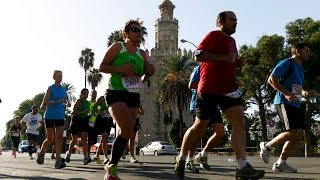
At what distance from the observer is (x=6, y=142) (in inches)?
5679

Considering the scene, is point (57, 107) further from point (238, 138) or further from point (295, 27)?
point (295, 27)

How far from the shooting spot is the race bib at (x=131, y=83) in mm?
5445

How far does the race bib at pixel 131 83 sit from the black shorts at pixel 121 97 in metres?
0.06

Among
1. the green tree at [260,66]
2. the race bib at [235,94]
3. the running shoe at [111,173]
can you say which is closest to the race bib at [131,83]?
Result: the running shoe at [111,173]

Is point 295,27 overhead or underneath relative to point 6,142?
overhead

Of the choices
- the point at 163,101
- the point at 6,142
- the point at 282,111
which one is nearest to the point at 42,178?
the point at 282,111

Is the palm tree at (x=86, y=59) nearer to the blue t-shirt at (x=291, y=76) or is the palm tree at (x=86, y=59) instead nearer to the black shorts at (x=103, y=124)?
the black shorts at (x=103, y=124)

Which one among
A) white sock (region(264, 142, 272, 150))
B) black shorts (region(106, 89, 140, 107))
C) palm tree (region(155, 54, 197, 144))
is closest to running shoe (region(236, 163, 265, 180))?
black shorts (region(106, 89, 140, 107))

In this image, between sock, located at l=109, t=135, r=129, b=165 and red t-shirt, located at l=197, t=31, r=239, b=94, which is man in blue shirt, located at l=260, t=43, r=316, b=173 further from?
sock, located at l=109, t=135, r=129, b=165

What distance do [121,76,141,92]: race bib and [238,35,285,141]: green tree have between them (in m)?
32.5

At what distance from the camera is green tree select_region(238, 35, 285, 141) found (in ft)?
125

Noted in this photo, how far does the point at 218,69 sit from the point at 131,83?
977mm

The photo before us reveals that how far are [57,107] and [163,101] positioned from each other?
36714 millimetres

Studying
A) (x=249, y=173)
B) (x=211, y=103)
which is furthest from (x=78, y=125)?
(x=249, y=173)
